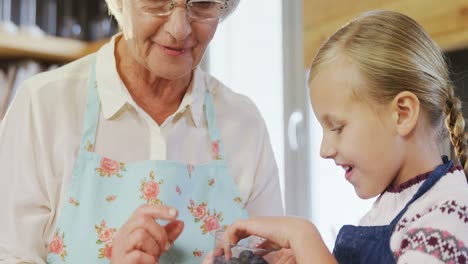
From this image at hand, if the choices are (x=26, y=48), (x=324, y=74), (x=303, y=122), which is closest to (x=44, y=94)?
(x=324, y=74)

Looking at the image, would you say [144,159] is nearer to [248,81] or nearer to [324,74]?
[324,74]

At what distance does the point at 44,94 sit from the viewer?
4.78ft

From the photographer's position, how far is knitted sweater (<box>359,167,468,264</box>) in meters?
1.00

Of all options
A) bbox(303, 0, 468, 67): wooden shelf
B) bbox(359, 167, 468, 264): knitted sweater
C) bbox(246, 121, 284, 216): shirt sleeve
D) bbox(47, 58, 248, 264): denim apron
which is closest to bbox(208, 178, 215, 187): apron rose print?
bbox(47, 58, 248, 264): denim apron

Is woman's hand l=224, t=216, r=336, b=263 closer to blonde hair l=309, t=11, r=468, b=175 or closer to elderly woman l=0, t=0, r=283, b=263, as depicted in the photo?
elderly woman l=0, t=0, r=283, b=263

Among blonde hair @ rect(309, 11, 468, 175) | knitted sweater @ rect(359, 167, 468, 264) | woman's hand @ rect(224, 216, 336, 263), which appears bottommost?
woman's hand @ rect(224, 216, 336, 263)

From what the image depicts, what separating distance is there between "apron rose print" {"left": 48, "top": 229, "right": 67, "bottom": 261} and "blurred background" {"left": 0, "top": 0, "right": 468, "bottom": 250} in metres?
1.11

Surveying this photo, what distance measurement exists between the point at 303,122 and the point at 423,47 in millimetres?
1545

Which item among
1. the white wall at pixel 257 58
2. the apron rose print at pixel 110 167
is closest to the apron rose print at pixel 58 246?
the apron rose print at pixel 110 167

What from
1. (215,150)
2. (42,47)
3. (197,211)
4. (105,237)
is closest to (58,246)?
Answer: (105,237)

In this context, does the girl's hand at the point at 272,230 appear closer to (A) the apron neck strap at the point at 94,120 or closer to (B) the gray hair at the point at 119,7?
(A) the apron neck strap at the point at 94,120

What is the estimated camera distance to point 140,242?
3.97 feet

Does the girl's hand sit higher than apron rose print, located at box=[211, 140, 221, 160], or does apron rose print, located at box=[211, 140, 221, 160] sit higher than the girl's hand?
apron rose print, located at box=[211, 140, 221, 160]

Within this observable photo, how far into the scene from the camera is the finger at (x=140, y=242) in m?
1.21
